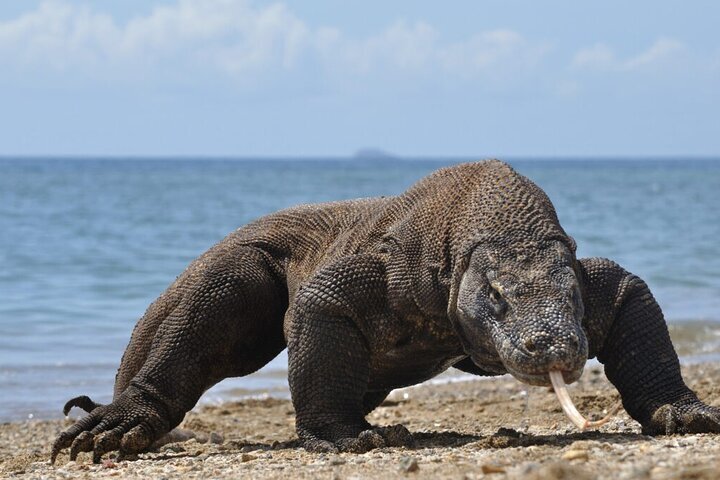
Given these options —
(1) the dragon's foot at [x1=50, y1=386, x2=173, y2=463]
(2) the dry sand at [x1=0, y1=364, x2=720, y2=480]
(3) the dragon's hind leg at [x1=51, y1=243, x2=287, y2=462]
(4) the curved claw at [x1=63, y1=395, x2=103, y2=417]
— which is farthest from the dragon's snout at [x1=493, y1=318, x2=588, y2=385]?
(4) the curved claw at [x1=63, y1=395, x2=103, y2=417]

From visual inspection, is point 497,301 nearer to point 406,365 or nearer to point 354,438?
point 354,438

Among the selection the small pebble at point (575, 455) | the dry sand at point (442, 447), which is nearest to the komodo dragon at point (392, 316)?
the dry sand at point (442, 447)

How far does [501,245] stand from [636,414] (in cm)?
152

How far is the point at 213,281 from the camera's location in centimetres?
969

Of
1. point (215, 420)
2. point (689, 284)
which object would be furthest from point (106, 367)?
point (689, 284)

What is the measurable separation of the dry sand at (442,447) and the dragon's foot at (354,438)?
0.10 metres

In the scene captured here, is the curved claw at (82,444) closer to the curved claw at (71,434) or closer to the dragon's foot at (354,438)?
the curved claw at (71,434)

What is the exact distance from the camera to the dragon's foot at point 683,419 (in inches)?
324

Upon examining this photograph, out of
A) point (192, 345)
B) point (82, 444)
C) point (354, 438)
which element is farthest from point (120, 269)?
point (354, 438)

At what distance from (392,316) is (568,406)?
191cm

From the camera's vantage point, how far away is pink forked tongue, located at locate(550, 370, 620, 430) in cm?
687

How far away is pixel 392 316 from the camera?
869 centimetres

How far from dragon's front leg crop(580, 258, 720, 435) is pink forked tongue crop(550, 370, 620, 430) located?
1.23 meters

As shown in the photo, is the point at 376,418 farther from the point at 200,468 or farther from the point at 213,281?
the point at 200,468
